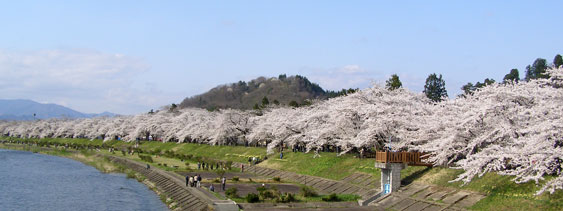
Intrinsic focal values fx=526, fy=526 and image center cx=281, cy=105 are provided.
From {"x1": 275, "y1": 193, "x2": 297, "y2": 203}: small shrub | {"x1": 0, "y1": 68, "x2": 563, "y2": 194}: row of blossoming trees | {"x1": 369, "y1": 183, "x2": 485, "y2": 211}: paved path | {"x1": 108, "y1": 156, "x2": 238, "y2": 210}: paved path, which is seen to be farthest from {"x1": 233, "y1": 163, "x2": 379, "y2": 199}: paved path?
{"x1": 108, "y1": 156, "x2": 238, "y2": 210}: paved path

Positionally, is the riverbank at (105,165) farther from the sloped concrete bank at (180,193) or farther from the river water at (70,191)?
the river water at (70,191)

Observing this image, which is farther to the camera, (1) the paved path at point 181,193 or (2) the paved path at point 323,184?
(2) the paved path at point 323,184

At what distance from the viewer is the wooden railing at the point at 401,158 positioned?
4166 centimetres

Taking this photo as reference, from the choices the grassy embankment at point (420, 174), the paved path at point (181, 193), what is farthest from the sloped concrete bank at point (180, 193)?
the grassy embankment at point (420, 174)

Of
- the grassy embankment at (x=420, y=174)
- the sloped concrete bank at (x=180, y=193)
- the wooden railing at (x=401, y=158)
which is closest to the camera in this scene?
the grassy embankment at (x=420, y=174)

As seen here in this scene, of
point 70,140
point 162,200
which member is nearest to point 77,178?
point 162,200

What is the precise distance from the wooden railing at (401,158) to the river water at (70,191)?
1988cm

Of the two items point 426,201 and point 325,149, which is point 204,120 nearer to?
point 325,149

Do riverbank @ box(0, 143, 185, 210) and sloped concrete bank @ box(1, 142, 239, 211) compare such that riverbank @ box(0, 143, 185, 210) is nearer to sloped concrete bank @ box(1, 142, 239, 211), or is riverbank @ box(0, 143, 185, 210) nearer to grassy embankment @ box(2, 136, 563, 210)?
sloped concrete bank @ box(1, 142, 239, 211)

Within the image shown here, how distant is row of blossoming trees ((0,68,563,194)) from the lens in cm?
2734

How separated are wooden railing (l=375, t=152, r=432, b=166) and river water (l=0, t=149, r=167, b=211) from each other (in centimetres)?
1988

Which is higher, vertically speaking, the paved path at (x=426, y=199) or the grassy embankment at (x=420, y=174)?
the grassy embankment at (x=420, y=174)

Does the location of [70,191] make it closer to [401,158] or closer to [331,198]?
[331,198]

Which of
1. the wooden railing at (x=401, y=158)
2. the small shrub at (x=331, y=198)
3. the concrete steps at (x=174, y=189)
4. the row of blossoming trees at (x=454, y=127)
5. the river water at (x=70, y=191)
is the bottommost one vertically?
the river water at (x=70, y=191)
